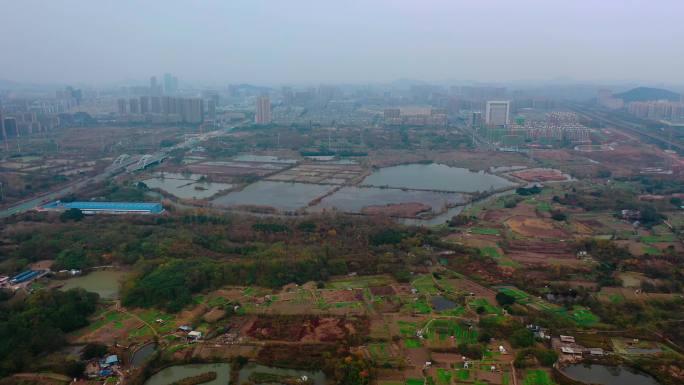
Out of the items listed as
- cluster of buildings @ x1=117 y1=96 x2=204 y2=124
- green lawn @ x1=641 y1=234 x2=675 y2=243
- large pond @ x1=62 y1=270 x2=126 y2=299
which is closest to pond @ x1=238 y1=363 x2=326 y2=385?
large pond @ x1=62 y1=270 x2=126 y2=299

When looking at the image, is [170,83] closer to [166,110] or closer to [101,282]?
[166,110]

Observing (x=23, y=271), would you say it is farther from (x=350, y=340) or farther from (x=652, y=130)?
(x=652, y=130)

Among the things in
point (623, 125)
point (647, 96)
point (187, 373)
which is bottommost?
point (187, 373)

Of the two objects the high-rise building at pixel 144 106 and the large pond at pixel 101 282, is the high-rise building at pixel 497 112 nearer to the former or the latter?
the high-rise building at pixel 144 106

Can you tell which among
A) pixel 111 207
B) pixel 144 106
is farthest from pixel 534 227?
pixel 144 106

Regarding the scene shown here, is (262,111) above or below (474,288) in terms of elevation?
above

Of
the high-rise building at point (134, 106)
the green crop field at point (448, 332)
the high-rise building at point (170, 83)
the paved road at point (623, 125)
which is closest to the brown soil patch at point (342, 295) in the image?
the green crop field at point (448, 332)

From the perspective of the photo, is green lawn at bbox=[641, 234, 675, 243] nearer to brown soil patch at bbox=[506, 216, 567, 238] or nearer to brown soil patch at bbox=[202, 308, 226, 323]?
brown soil patch at bbox=[506, 216, 567, 238]
